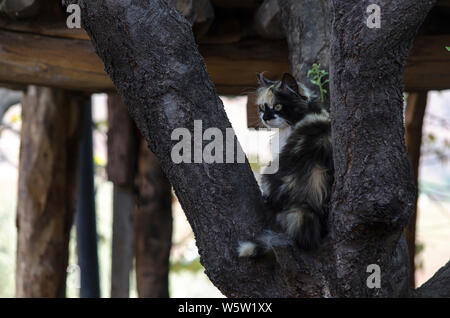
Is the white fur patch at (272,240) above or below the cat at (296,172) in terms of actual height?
below

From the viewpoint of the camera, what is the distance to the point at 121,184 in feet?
13.9

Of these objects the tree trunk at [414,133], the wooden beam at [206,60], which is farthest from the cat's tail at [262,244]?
the tree trunk at [414,133]

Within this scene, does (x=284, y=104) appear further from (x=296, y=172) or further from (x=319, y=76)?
(x=296, y=172)

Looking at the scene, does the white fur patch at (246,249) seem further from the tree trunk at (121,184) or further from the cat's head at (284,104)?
the tree trunk at (121,184)

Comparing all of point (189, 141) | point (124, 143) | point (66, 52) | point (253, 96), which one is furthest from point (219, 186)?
point (124, 143)

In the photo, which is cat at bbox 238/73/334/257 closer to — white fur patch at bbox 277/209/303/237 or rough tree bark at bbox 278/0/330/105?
white fur patch at bbox 277/209/303/237

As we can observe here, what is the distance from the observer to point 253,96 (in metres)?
2.74

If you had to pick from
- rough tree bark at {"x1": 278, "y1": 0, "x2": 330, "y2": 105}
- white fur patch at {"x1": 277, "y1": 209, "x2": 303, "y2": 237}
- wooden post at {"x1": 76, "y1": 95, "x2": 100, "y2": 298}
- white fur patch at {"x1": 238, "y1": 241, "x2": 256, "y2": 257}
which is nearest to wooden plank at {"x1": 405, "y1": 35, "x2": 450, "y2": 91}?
rough tree bark at {"x1": 278, "y1": 0, "x2": 330, "y2": 105}

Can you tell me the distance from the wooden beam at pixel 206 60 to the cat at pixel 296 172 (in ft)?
2.81

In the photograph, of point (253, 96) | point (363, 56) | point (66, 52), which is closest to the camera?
point (363, 56)

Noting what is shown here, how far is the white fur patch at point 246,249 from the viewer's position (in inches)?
70.3

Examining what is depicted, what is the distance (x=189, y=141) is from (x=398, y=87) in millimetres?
596

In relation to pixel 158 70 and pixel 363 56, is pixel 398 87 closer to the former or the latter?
pixel 363 56

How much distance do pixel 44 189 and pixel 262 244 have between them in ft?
7.01
